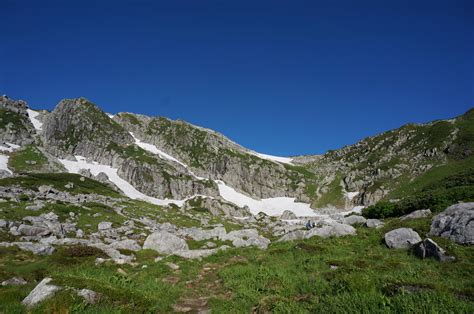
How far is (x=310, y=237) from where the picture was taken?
115ft

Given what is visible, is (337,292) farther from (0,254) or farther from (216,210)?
(216,210)

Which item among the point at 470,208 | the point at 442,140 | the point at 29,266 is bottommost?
the point at 29,266

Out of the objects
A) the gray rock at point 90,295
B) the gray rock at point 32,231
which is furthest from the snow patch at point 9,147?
the gray rock at point 90,295

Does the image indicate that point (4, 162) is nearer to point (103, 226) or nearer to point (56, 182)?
point (56, 182)

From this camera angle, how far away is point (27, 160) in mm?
160750

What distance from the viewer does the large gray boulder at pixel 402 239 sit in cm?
2471

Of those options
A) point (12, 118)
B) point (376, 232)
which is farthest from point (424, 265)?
point (12, 118)

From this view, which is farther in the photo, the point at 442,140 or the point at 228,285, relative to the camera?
the point at 442,140

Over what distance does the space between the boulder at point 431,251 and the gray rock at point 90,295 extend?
19.1 m

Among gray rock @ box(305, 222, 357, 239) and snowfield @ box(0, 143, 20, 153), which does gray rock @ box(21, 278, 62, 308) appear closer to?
gray rock @ box(305, 222, 357, 239)

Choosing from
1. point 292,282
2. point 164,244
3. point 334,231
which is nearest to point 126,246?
point 164,244

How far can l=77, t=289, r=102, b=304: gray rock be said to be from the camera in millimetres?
11688

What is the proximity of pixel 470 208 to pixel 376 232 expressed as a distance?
28.1ft

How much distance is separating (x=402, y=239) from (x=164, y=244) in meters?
24.5
